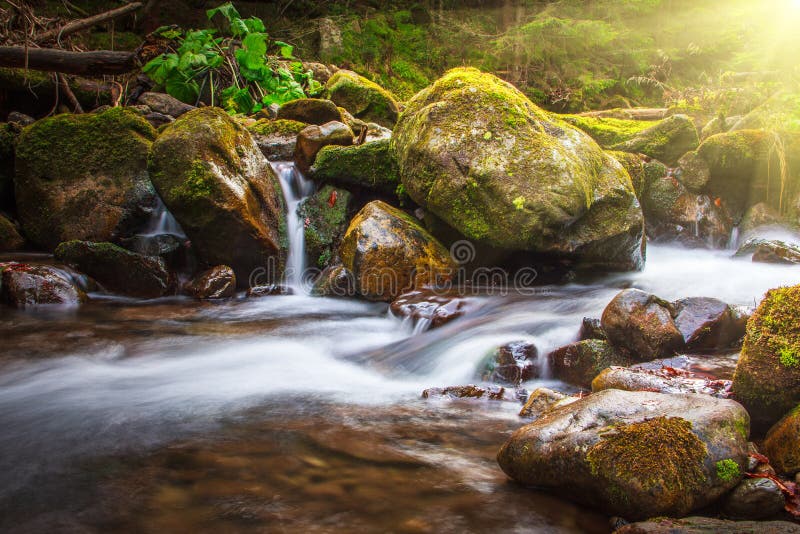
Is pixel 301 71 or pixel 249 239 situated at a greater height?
pixel 301 71

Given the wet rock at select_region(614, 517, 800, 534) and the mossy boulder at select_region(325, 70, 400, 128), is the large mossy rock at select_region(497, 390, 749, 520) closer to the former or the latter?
the wet rock at select_region(614, 517, 800, 534)

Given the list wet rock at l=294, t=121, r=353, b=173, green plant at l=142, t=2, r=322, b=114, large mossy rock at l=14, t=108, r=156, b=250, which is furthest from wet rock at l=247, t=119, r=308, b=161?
green plant at l=142, t=2, r=322, b=114

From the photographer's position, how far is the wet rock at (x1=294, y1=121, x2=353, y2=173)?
8211 mm

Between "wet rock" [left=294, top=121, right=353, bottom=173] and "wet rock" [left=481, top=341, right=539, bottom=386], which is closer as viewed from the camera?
"wet rock" [left=481, top=341, right=539, bottom=386]

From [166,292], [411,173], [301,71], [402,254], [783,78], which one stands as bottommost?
[166,292]

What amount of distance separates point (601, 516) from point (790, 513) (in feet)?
2.50

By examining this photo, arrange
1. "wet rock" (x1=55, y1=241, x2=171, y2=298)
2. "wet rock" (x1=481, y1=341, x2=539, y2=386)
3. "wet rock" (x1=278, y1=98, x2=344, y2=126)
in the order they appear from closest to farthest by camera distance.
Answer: "wet rock" (x1=481, y1=341, x2=539, y2=386), "wet rock" (x1=55, y1=241, x2=171, y2=298), "wet rock" (x1=278, y1=98, x2=344, y2=126)

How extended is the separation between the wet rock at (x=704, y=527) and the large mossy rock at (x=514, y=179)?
13.5ft

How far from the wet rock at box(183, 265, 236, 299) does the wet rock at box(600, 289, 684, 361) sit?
195 inches

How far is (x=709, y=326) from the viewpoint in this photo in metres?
4.13

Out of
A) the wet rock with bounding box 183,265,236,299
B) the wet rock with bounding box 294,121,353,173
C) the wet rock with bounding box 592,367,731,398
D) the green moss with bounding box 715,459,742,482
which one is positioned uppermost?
the wet rock with bounding box 294,121,353,173

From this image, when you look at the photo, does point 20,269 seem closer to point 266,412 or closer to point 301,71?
point 266,412

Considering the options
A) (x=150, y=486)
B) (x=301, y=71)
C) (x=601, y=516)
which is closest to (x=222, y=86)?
(x=301, y=71)

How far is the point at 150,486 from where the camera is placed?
2.56 m
